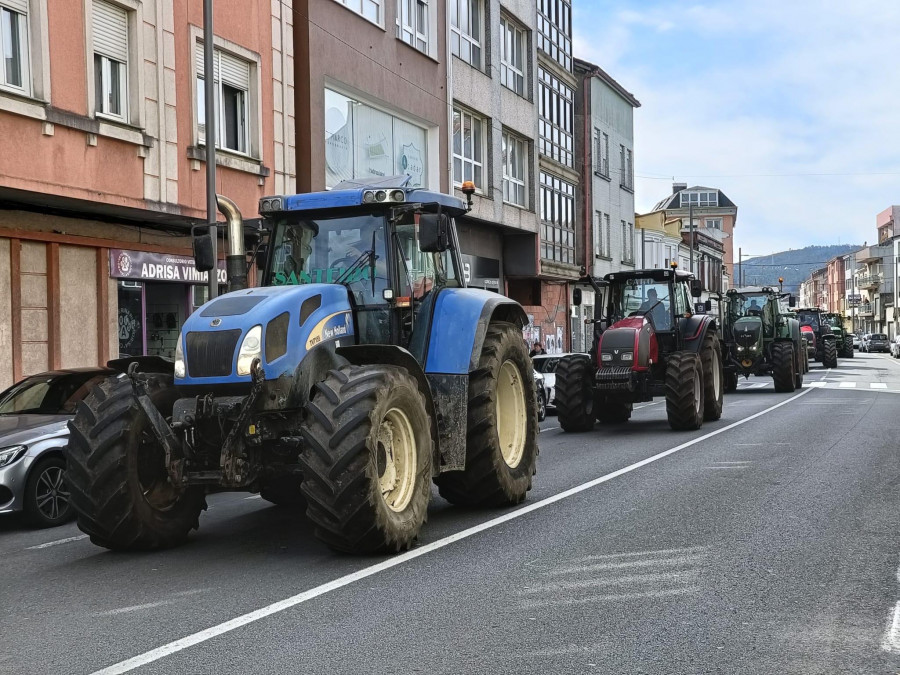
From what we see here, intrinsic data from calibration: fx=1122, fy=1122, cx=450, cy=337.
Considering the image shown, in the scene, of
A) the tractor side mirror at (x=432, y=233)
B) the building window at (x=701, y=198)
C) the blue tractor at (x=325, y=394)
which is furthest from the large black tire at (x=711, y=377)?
the building window at (x=701, y=198)

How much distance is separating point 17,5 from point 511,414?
373 inches

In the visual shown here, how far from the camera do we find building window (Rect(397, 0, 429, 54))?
2573 centimetres

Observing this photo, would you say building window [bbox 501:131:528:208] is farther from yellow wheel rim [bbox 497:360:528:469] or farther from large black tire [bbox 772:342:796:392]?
yellow wheel rim [bbox 497:360:528:469]

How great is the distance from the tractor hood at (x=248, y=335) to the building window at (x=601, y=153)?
1535 inches

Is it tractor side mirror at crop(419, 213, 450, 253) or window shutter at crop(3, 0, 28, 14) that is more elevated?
window shutter at crop(3, 0, 28, 14)

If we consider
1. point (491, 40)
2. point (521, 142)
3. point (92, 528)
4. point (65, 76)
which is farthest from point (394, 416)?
point (521, 142)

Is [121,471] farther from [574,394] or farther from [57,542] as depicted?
[574,394]

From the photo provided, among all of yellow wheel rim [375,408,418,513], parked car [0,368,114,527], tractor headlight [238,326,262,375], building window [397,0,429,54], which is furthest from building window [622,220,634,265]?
tractor headlight [238,326,262,375]

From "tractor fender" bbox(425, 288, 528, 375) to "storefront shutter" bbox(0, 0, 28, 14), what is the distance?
348 inches

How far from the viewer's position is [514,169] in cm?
3422

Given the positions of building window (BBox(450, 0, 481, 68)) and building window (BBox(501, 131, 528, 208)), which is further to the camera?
building window (BBox(501, 131, 528, 208))

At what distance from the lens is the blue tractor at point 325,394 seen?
7402 mm

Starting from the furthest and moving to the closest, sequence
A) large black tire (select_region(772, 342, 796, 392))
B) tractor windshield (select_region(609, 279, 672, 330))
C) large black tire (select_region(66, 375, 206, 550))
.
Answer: large black tire (select_region(772, 342, 796, 392)), tractor windshield (select_region(609, 279, 672, 330)), large black tire (select_region(66, 375, 206, 550))

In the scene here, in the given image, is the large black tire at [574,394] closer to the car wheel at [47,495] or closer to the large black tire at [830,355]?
the car wheel at [47,495]
